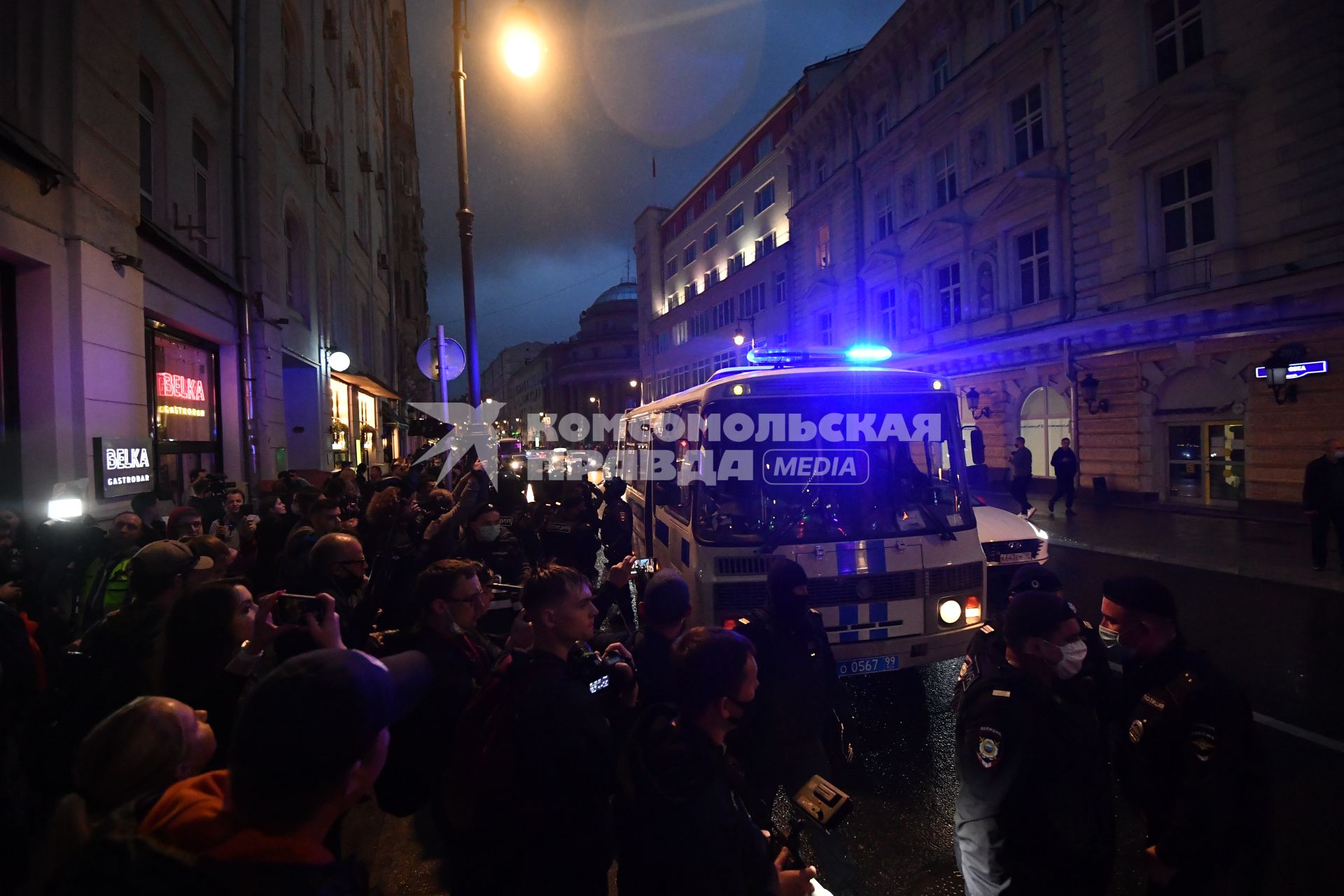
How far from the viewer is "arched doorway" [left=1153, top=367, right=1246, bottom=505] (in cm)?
1481

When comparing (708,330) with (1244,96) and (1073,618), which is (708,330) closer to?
(1244,96)

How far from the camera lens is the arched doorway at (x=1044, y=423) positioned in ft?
62.9

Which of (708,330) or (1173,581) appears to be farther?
(708,330)

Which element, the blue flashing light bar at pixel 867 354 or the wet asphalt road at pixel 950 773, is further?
the blue flashing light bar at pixel 867 354

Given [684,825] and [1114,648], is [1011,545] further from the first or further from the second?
[684,825]

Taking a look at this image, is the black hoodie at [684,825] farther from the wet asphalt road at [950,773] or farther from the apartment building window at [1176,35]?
the apartment building window at [1176,35]

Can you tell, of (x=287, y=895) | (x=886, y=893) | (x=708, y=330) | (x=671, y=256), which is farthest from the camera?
(x=671, y=256)

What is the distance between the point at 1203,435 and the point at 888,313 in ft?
43.3

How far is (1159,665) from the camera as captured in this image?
7.93 feet

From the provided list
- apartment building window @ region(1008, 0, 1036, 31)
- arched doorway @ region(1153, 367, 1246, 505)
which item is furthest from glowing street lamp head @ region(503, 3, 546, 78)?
apartment building window @ region(1008, 0, 1036, 31)

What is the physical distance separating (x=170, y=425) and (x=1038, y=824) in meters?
11.6

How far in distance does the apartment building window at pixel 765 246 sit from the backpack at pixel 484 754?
38.3 meters

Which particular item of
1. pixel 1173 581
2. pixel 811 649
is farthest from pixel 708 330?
pixel 811 649

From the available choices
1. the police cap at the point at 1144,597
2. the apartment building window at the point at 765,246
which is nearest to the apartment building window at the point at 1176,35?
the police cap at the point at 1144,597
